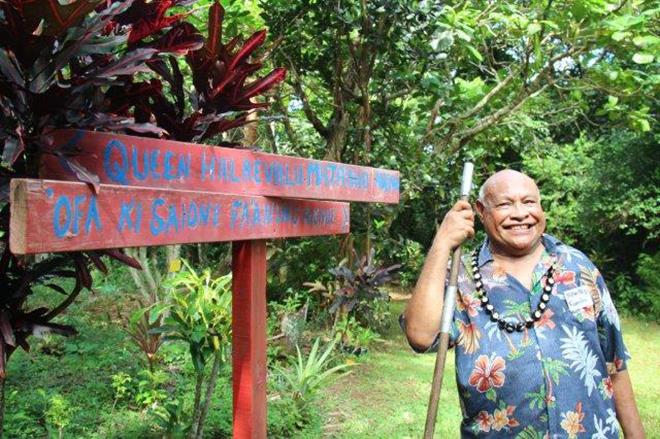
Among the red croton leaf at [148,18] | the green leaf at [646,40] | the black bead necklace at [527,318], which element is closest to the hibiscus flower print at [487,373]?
the black bead necklace at [527,318]

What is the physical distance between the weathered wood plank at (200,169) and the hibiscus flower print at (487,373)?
81cm

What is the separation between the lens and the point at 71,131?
1.43 metres

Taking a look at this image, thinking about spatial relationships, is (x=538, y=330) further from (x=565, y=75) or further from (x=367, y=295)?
(x=565, y=75)

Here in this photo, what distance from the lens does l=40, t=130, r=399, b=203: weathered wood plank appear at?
4.80 ft

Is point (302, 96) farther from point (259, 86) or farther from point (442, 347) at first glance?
point (442, 347)

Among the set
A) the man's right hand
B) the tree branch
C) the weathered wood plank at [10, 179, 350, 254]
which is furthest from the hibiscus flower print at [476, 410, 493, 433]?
the tree branch

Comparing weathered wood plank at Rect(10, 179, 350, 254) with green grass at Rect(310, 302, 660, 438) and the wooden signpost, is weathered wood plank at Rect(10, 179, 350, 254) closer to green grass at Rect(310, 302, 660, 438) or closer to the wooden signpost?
the wooden signpost

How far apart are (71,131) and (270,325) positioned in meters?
4.37

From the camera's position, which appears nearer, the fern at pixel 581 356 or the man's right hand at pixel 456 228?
the fern at pixel 581 356

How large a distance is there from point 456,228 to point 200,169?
836 millimetres

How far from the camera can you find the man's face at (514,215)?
186 centimetres

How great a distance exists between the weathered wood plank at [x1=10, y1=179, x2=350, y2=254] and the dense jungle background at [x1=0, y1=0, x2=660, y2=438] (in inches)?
3.9

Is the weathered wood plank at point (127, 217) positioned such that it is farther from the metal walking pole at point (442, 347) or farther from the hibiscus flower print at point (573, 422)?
the hibiscus flower print at point (573, 422)

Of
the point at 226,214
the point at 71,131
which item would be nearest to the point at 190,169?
the point at 226,214
